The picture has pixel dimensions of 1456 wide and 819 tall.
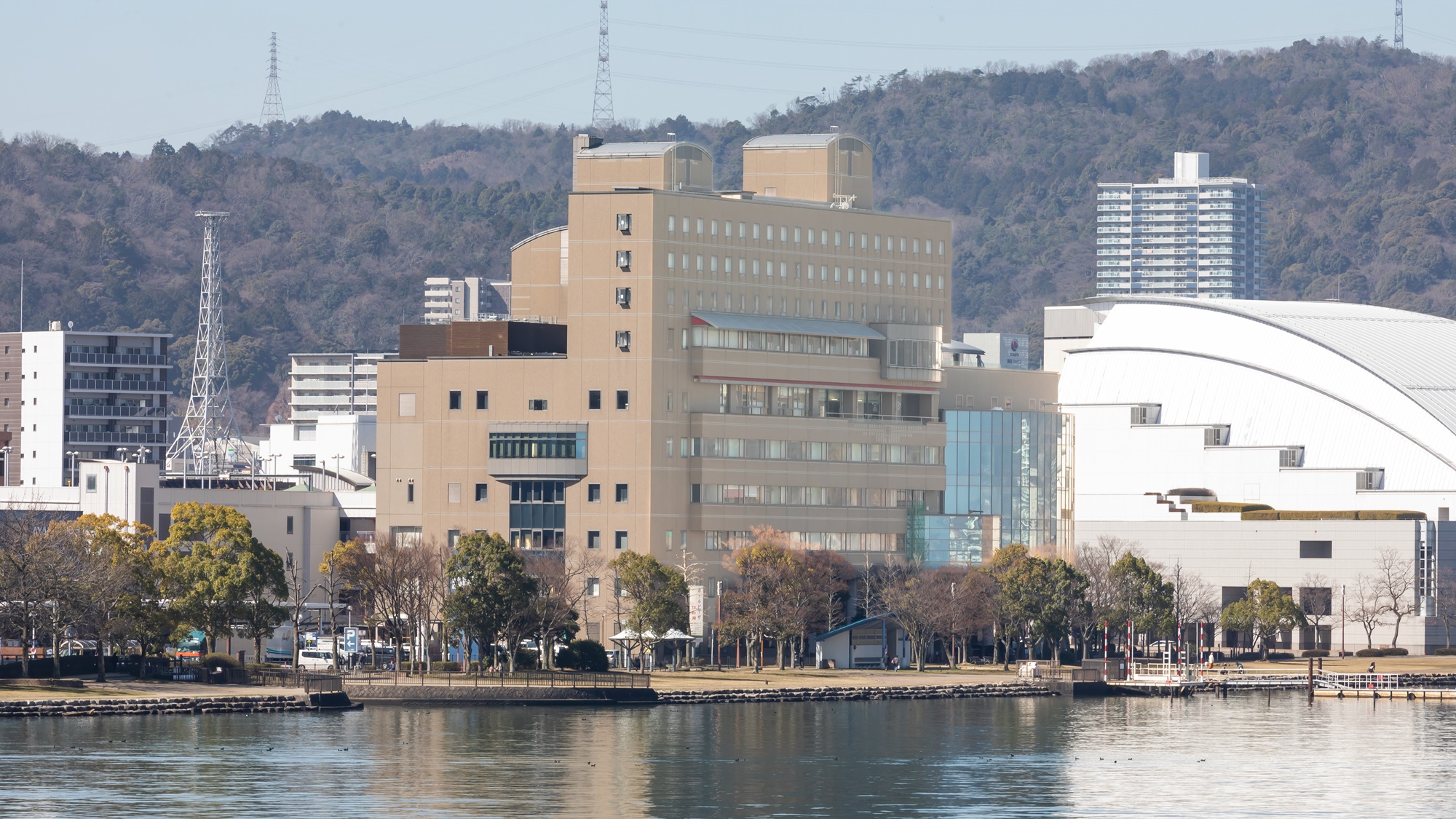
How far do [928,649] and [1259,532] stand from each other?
1339 inches

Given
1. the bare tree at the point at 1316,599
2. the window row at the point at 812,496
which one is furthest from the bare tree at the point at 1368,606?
the window row at the point at 812,496

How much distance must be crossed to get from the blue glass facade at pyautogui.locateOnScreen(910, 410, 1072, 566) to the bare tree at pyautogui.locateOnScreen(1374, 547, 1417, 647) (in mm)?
25518

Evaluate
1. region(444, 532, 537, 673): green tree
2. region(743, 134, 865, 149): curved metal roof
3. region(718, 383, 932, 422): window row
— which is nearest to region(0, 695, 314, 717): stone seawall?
region(444, 532, 537, 673): green tree

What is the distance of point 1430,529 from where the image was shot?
18712 cm

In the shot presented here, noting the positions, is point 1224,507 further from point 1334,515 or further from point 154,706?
point 154,706

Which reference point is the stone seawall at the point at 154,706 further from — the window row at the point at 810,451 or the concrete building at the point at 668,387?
the window row at the point at 810,451

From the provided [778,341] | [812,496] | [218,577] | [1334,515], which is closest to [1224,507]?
[1334,515]

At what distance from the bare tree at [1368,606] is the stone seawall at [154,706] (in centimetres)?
9213

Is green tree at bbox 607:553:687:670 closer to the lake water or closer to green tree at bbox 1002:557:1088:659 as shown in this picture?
the lake water

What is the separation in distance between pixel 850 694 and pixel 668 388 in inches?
1541

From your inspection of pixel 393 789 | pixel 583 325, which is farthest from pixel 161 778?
pixel 583 325

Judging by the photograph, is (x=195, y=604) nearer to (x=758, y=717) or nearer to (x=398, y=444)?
(x=758, y=717)

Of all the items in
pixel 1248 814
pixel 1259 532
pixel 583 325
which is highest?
pixel 583 325

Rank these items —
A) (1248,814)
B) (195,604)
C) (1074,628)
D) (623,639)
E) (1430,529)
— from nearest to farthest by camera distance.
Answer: (1248,814) < (195,604) < (623,639) < (1074,628) < (1430,529)
